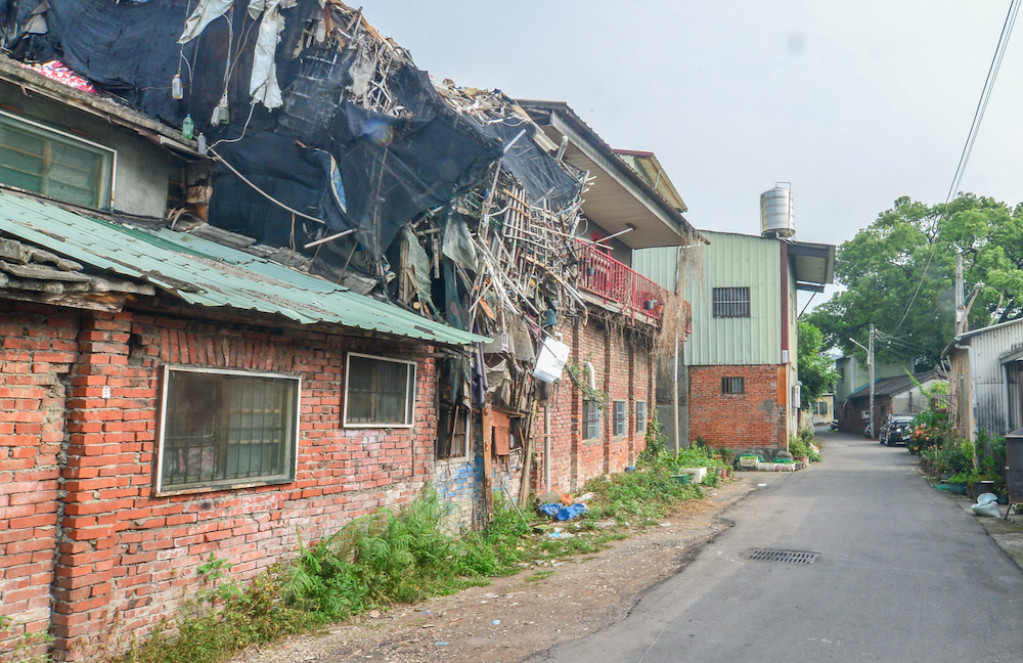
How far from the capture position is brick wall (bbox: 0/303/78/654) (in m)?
4.62

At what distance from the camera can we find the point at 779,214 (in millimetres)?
26016

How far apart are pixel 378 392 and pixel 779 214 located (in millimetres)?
21704

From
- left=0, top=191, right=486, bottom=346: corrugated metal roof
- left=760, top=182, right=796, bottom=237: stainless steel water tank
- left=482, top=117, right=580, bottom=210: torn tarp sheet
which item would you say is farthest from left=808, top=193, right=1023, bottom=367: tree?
left=0, top=191, right=486, bottom=346: corrugated metal roof

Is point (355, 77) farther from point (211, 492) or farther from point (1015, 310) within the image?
point (1015, 310)

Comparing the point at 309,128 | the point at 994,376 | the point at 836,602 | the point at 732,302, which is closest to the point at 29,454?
the point at 309,128

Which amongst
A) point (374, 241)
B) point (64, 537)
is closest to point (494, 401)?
point (374, 241)

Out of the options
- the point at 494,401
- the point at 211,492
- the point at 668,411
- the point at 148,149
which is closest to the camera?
the point at 211,492

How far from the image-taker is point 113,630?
5066mm

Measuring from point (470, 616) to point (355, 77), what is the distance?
20.2ft

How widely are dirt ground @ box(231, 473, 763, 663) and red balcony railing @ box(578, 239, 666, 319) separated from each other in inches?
248

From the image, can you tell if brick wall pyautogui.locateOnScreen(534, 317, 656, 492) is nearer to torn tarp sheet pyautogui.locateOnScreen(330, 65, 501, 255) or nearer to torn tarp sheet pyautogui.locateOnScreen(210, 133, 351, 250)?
torn tarp sheet pyautogui.locateOnScreen(330, 65, 501, 255)

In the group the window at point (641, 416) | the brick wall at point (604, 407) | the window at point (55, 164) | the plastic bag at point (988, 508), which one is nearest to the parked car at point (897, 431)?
the window at point (641, 416)

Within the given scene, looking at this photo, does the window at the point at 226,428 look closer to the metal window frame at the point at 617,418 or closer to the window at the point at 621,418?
the metal window frame at the point at 617,418

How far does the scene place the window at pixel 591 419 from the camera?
14789mm
